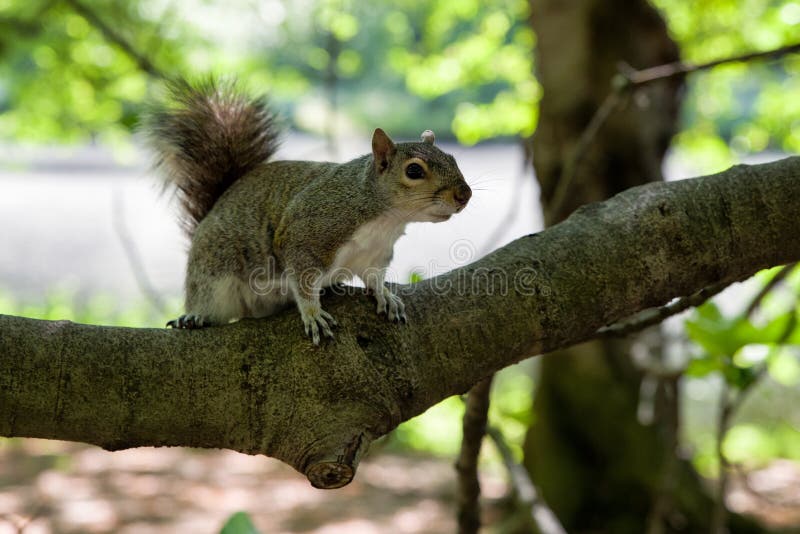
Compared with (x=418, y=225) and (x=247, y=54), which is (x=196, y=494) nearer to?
(x=418, y=225)

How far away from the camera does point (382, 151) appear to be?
176 cm

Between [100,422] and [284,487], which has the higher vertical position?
[100,422]

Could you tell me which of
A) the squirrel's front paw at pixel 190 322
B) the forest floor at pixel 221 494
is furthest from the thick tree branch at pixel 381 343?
the forest floor at pixel 221 494

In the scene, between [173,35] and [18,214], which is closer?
[173,35]

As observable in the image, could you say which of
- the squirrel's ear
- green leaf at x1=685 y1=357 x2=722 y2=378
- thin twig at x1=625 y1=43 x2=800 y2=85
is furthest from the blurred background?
thin twig at x1=625 y1=43 x2=800 y2=85

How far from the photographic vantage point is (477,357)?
128 centimetres

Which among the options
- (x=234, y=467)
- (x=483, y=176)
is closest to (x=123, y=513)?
(x=234, y=467)

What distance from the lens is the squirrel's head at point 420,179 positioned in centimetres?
163

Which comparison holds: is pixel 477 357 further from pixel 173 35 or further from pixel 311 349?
pixel 173 35

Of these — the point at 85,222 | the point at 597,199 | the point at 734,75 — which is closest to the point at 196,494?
the point at 597,199

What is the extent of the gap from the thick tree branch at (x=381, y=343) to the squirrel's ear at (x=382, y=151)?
16.7 inches

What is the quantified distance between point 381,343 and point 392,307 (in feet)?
0.37

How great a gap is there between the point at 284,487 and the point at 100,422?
343cm

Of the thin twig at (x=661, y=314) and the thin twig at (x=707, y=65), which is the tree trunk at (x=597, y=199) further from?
the thin twig at (x=661, y=314)
